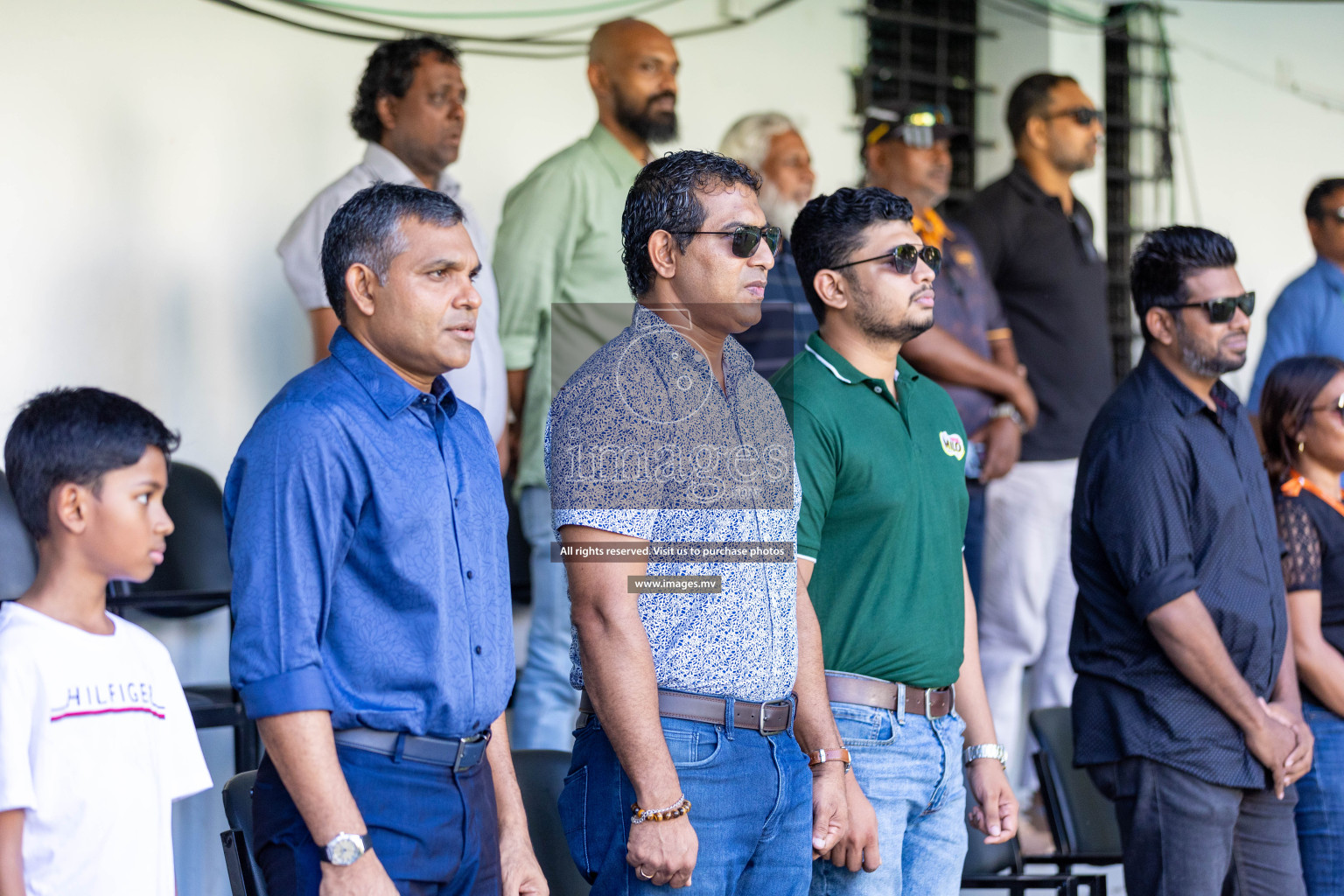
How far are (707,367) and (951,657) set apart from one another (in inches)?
31.7

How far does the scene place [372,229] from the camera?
7.70 ft

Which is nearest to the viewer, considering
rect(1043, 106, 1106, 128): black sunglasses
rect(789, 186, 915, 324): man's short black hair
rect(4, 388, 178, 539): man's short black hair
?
rect(4, 388, 178, 539): man's short black hair

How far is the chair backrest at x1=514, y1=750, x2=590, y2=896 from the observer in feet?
9.84

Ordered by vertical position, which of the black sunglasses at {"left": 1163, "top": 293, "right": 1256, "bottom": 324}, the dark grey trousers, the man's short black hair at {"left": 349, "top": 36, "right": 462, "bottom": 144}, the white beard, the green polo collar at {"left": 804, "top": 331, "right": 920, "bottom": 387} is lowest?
the dark grey trousers

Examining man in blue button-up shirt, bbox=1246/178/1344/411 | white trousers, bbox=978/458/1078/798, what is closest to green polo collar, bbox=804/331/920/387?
white trousers, bbox=978/458/1078/798

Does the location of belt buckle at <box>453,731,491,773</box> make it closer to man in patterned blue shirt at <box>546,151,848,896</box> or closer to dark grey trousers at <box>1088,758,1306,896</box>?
man in patterned blue shirt at <box>546,151,848,896</box>

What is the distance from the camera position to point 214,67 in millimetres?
4461

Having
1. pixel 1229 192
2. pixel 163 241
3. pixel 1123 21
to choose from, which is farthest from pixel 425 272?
pixel 1229 192

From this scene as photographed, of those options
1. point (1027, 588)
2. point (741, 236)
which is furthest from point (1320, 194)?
point (741, 236)

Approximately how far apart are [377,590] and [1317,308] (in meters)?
4.09

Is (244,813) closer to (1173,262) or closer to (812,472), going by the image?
(812,472)

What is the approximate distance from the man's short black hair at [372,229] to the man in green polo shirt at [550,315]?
1.46 meters

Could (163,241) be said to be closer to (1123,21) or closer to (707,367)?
(707,367)

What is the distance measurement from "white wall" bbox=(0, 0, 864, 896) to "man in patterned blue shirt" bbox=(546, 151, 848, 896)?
212 cm
